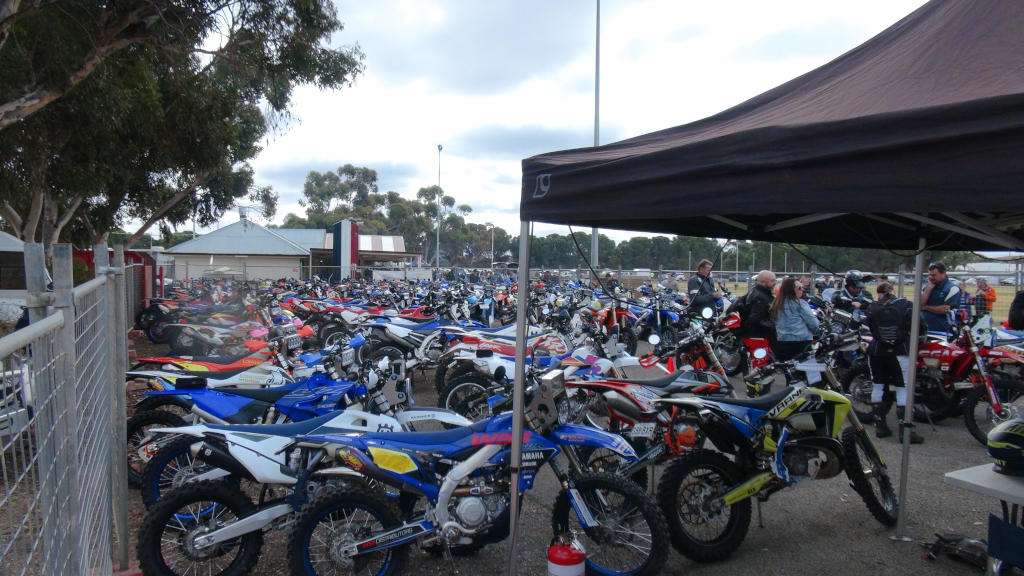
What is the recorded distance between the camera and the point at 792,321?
23.4ft

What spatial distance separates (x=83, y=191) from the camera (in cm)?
1286

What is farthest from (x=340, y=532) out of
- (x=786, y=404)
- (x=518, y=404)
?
(x=786, y=404)

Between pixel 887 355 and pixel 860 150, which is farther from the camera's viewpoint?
pixel 887 355

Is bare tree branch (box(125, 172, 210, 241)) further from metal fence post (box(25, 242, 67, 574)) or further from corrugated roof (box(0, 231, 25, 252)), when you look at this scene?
metal fence post (box(25, 242, 67, 574))

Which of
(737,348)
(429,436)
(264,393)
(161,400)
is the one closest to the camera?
(429,436)

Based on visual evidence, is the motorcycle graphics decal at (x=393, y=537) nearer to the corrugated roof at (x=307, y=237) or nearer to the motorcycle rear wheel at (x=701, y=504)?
the motorcycle rear wheel at (x=701, y=504)

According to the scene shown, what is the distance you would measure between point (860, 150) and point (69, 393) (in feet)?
9.06

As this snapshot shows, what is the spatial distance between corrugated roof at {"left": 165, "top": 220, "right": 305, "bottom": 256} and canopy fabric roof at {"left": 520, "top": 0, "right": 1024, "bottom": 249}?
38.8 m

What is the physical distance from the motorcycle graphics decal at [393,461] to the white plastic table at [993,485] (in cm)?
253

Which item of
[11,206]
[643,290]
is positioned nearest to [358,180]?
[11,206]

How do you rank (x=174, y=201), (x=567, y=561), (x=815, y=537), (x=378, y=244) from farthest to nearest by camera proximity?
(x=378, y=244) → (x=174, y=201) → (x=815, y=537) → (x=567, y=561)

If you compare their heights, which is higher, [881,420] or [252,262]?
[252,262]

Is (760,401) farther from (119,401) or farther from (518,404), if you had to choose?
(119,401)

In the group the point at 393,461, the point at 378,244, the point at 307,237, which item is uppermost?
the point at 307,237
